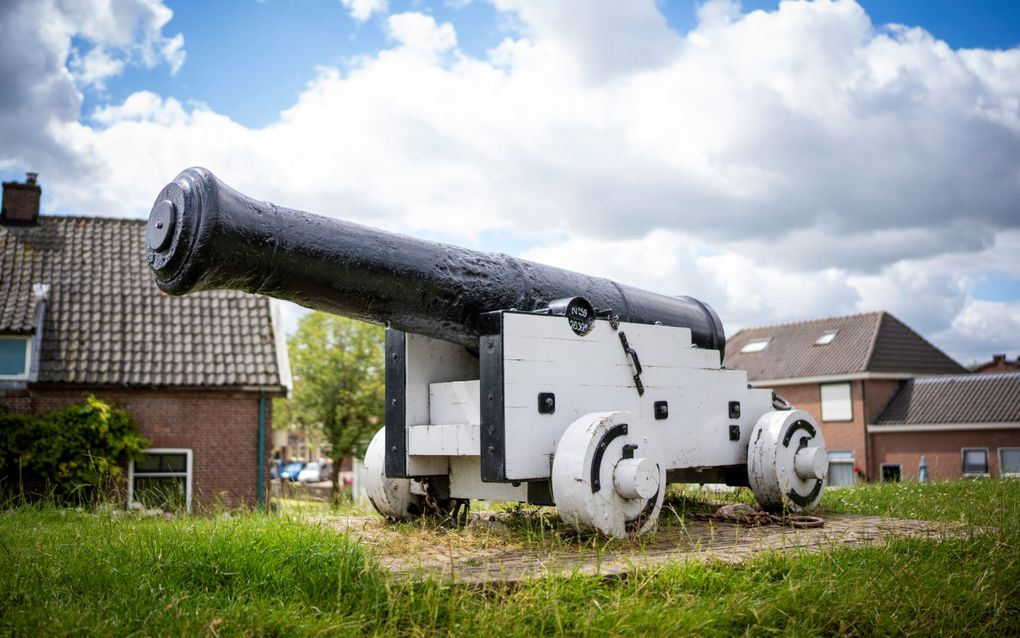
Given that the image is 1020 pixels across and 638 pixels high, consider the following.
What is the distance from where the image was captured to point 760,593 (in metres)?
4.33

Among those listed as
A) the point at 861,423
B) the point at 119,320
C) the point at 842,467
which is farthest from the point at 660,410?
the point at 842,467

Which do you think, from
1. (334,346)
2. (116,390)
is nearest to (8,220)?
(116,390)

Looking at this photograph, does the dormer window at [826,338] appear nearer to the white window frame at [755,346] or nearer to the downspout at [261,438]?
the white window frame at [755,346]

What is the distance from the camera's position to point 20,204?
64.1 ft

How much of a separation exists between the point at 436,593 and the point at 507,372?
184 centimetres

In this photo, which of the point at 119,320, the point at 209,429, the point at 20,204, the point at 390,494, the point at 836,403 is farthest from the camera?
the point at 836,403

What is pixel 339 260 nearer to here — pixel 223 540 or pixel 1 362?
pixel 223 540

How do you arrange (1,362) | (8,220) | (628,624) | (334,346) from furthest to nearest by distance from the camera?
1. (334,346)
2. (8,220)
3. (1,362)
4. (628,624)

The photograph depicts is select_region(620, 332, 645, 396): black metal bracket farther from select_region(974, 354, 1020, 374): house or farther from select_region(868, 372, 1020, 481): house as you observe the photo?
select_region(974, 354, 1020, 374): house

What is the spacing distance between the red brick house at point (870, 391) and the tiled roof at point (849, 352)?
0.04 m

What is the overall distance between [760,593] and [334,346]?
103ft

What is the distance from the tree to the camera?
34312 mm

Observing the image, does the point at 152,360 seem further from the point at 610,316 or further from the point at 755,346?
the point at 755,346

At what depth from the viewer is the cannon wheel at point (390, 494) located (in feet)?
22.5
